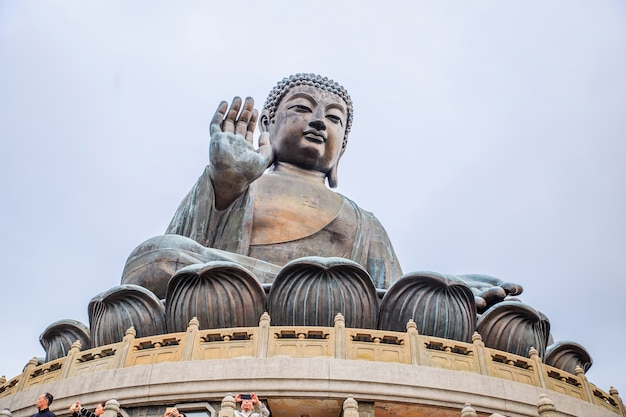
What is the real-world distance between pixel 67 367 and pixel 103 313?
103 cm

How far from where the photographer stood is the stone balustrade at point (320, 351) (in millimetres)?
7355

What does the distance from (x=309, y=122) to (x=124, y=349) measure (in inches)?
253

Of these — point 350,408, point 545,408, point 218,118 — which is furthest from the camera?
point 218,118

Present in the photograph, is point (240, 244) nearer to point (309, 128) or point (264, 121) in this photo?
point (309, 128)

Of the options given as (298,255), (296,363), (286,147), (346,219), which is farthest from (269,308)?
(286,147)

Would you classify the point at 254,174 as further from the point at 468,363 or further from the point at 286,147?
the point at 468,363

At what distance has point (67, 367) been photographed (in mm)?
7727

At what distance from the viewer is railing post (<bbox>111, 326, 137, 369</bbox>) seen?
24.4 feet

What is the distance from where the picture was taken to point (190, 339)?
7.46m

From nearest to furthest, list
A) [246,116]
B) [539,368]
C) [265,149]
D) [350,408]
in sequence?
1. [350,408]
2. [539,368]
3. [246,116]
4. [265,149]

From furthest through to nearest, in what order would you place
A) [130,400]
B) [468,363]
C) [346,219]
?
[346,219] → [468,363] → [130,400]

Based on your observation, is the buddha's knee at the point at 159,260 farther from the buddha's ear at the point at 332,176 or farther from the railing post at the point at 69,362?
the buddha's ear at the point at 332,176

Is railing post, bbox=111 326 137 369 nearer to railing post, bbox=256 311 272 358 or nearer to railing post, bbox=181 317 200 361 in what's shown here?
railing post, bbox=181 317 200 361

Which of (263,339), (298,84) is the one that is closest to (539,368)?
(263,339)
